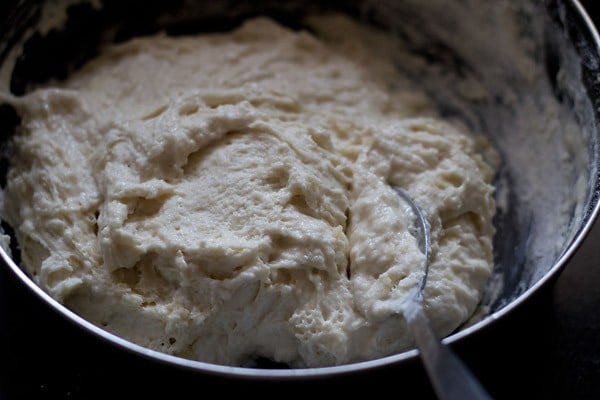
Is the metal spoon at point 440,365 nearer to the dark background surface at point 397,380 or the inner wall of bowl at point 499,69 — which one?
the dark background surface at point 397,380

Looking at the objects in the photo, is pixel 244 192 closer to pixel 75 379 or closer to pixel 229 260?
pixel 229 260

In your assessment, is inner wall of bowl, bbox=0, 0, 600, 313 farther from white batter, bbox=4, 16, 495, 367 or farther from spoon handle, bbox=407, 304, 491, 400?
spoon handle, bbox=407, 304, 491, 400

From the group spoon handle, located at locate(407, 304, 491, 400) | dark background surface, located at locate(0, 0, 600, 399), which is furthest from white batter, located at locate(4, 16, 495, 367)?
spoon handle, located at locate(407, 304, 491, 400)

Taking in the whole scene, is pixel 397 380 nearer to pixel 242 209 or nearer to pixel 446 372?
pixel 446 372

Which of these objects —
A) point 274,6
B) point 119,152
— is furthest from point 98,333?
point 274,6

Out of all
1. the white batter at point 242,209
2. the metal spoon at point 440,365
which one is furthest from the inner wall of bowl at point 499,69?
the metal spoon at point 440,365

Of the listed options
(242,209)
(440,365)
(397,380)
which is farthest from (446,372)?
(242,209)
